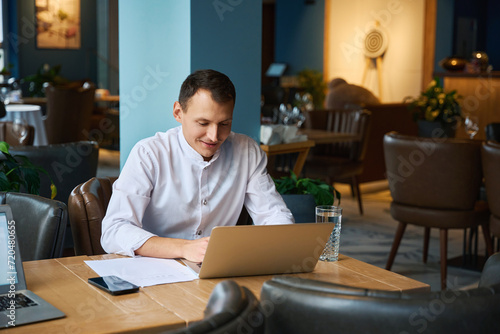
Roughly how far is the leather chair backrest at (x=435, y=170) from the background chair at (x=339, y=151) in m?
1.82

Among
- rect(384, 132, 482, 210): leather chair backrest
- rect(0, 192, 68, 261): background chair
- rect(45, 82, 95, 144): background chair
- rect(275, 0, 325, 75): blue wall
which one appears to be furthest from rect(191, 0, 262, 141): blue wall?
rect(275, 0, 325, 75): blue wall

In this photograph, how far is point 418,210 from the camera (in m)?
4.08

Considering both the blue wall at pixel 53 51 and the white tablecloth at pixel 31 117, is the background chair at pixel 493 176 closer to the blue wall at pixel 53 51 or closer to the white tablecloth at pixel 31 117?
the white tablecloth at pixel 31 117

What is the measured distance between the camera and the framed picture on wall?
12.5 metres

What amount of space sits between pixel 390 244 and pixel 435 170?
124 cm

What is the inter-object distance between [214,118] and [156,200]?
353mm

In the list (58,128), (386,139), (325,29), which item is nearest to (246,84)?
(386,139)

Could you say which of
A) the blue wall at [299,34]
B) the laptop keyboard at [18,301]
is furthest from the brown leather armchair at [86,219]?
the blue wall at [299,34]

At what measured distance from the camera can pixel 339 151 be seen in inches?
249

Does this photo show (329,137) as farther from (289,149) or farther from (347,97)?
(347,97)

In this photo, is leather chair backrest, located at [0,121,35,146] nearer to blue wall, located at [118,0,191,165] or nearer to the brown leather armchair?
blue wall, located at [118,0,191,165]

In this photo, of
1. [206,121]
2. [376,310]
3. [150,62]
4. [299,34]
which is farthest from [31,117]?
[299,34]

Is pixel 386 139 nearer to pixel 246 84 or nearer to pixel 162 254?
pixel 246 84

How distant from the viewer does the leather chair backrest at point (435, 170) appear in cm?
388
